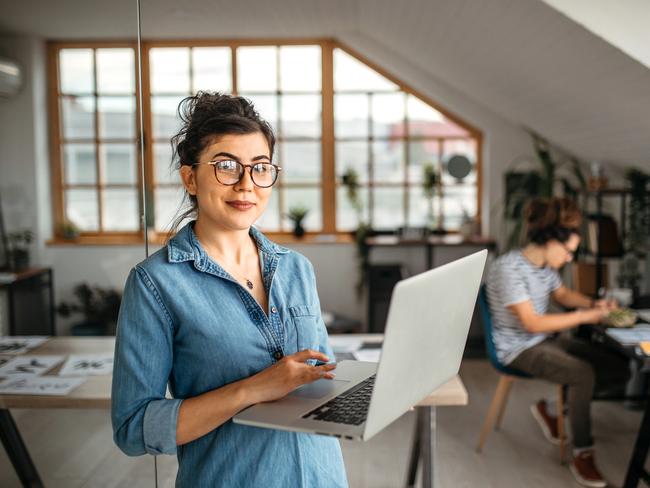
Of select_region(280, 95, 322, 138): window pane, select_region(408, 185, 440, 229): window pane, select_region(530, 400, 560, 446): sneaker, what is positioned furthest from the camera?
select_region(408, 185, 440, 229): window pane

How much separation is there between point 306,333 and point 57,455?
32.0 inches

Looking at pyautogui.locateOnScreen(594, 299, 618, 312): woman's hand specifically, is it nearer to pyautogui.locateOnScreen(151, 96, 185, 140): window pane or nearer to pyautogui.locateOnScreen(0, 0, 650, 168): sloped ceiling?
pyautogui.locateOnScreen(0, 0, 650, 168): sloped ceiling

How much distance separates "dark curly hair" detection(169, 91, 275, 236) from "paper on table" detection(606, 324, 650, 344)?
226 cm

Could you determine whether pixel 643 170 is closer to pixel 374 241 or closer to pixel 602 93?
pixel 602 93

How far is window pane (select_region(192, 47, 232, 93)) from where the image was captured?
170 centimetres

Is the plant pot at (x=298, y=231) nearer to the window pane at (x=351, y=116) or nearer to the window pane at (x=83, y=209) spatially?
the window pane at (x=351, y=116)

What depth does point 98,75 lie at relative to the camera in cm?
159

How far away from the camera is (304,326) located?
1.29 meters

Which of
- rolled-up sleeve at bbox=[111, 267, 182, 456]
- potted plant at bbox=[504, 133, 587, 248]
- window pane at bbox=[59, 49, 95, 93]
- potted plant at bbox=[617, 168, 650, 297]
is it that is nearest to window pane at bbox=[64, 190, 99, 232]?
window pane at bbox=[59, 49, 95, 93]

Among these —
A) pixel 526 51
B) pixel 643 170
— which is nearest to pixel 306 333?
pixel 526 51

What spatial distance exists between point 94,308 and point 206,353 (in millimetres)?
581

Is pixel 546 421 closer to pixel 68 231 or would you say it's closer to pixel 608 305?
pixel 608 305

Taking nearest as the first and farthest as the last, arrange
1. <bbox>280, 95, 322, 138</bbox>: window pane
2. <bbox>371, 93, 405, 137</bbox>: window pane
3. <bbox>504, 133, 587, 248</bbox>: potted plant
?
<bbox>280, 95, 322, 138</bbox>: window pane < <bbox>504, 133, 587, 248</bbox>: potted plant < <bbox>371, 93, 405, 137</bbox>: window pane

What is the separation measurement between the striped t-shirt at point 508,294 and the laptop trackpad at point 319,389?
2.23 m
